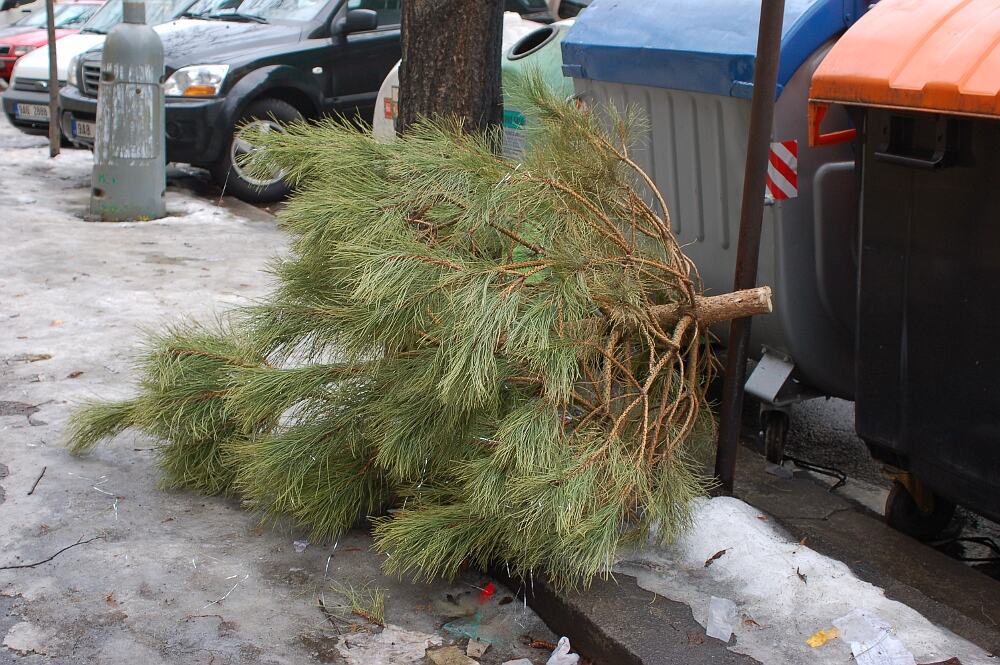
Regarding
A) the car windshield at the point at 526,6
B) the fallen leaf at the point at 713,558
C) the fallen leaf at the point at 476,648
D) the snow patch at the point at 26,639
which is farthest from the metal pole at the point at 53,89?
the fallen leaf at the point at 713,558

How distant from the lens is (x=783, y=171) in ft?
12.1

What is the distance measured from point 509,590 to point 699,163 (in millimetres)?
1880

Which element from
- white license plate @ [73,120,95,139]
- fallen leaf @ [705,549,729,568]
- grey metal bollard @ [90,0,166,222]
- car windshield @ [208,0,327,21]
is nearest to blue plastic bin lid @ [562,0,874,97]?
fallen leaf @ [705,549,729,568]

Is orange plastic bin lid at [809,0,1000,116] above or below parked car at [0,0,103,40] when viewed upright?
below

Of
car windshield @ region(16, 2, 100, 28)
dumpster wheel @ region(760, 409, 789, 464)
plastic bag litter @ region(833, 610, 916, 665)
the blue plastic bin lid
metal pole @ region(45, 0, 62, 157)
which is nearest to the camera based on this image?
plastic bag litter @ region(833, 610, 916, 665)

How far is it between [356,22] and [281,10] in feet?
2.68

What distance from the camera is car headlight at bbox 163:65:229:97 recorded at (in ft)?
28.6

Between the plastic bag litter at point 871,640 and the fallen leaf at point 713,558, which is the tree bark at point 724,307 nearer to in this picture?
the fallen leaf at point 713,558

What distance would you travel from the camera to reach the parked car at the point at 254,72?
28.7 feet

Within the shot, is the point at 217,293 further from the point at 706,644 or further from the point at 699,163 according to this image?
the point at 706,644

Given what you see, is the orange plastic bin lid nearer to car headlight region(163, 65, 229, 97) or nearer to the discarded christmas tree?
the discarded christmas tree

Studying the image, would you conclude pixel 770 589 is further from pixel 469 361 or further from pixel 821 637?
pixel 469 361

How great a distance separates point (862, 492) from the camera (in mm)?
4246

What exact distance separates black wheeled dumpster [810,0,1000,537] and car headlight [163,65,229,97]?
6.46m
